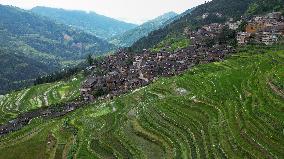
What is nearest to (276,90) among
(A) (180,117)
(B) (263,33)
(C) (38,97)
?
(A) (180,117)

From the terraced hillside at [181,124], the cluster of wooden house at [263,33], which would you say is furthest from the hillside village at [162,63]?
the terraced hillside at [181,124]

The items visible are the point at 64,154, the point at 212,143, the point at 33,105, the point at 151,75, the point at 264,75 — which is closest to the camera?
the point at 212,143

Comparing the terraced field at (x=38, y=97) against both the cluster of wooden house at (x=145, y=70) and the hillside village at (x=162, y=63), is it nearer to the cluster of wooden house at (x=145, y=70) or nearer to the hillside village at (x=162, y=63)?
the hillside village at (x=162, y=63)

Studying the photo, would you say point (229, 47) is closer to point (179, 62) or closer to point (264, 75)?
point (179, 62)

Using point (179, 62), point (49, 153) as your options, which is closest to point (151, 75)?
point (179, 62)

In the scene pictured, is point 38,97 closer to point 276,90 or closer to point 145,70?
point 145,70

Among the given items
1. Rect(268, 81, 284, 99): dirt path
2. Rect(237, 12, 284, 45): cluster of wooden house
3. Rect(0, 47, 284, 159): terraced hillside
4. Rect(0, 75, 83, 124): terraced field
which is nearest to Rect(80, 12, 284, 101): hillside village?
Rect(237, 12, 284, 45): cluster of wooden house

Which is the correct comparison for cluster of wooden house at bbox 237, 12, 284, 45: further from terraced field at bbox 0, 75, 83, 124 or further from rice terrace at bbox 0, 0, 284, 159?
terraced field at bbox 0, 75, 83, 124
